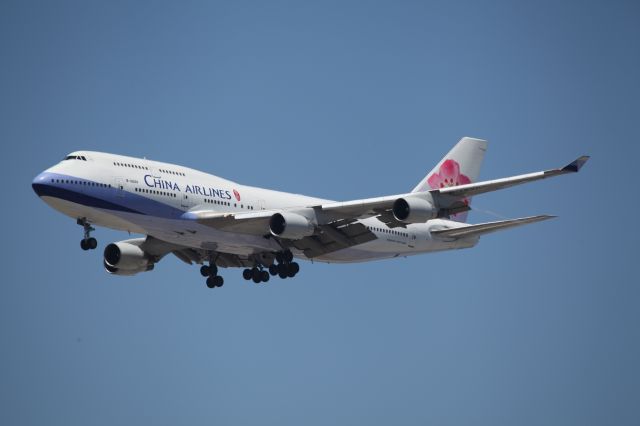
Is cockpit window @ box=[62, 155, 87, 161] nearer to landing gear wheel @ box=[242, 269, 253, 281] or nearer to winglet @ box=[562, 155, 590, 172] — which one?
landing gear wheel @ box=[242, 269, 253, 281]

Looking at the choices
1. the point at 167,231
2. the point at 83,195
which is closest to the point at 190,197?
the point at 167,231

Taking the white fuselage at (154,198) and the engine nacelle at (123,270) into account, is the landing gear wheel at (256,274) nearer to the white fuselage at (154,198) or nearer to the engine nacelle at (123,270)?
the white fuselage at (154,198)

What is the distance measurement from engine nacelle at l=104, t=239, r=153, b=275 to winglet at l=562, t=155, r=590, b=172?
2379 centimetres

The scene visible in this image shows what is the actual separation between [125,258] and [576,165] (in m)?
24.8

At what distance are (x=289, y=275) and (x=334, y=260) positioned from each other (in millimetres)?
2990

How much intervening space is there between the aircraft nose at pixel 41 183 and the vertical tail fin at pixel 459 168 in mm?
22615

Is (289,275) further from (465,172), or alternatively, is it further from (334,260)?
(465,172)

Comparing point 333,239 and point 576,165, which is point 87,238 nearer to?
point 333,239

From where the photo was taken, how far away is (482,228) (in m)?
55.6

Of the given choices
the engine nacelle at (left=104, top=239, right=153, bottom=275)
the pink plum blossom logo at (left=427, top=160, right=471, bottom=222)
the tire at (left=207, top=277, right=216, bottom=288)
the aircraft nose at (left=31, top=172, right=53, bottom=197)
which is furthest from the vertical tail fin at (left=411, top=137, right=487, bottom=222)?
the aircraft nose at (left=31, top=172, right=53, bottom=197)

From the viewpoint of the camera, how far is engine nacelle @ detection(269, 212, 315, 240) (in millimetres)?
51562

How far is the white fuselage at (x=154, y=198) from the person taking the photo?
4959 cm

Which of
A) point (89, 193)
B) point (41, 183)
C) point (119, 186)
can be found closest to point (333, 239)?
point (119, 186)

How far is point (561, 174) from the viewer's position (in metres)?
46.2
